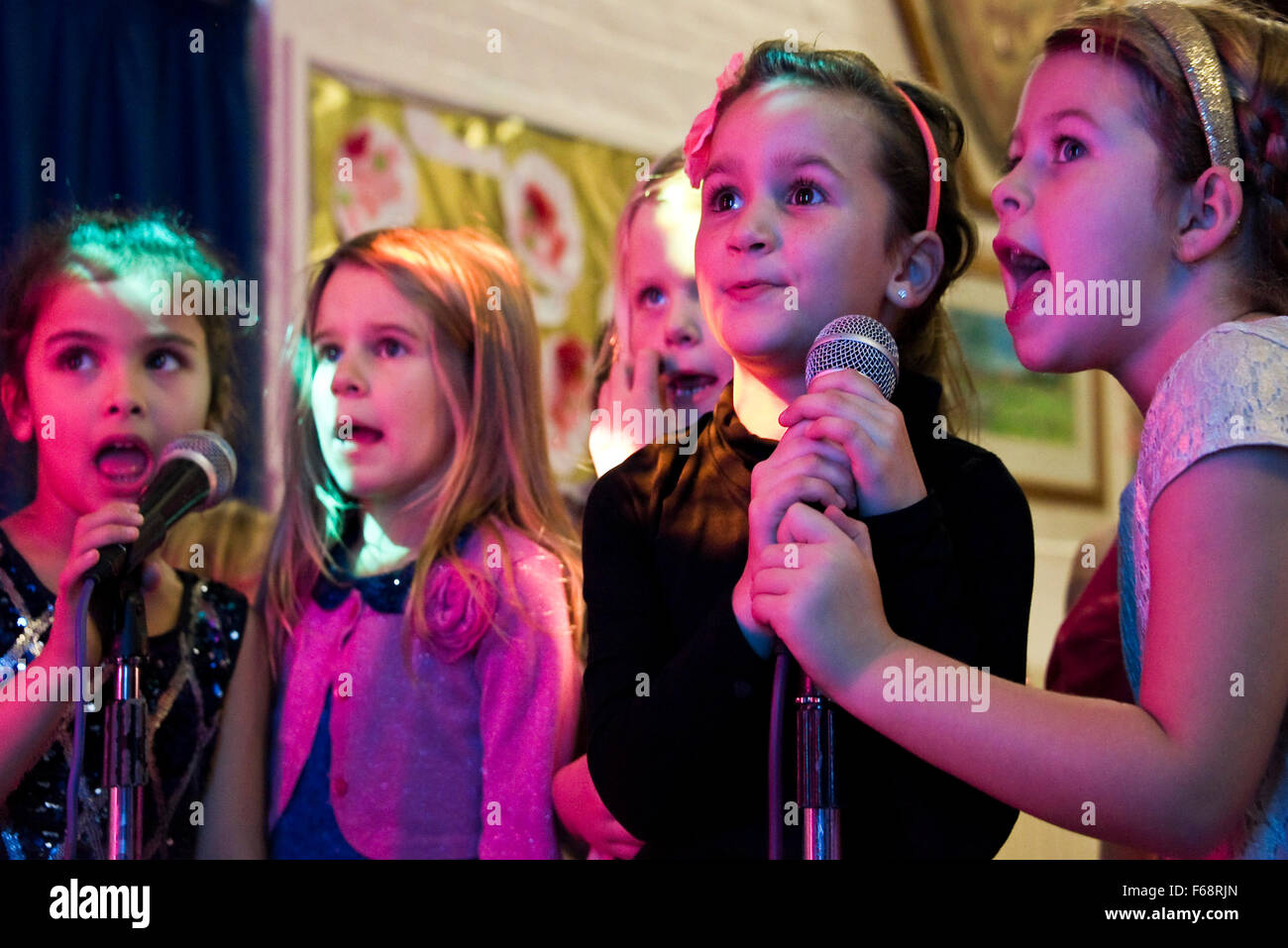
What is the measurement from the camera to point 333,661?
1.64 meters

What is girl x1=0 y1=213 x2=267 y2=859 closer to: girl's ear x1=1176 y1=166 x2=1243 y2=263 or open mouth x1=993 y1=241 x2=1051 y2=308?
open mouth x1=993 y1=241 x2=1051 y2=308

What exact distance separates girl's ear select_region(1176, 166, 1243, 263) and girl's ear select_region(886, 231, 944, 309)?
0.23 m

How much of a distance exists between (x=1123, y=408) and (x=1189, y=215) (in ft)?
8.01

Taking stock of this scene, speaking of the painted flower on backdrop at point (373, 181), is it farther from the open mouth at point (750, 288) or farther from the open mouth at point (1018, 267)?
the open mouth at point (1018, 267)

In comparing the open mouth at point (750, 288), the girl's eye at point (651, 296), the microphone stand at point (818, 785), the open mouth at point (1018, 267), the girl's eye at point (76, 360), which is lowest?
the microphone stand at point (818, 785)

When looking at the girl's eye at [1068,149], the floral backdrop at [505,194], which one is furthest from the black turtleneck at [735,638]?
the floral backdrop at [505,194]

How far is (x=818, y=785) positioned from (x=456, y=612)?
675 mm

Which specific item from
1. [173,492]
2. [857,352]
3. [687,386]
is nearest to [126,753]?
[173,492]

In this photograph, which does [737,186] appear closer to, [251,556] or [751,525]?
[751,525]

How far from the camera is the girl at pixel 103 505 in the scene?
1537mm

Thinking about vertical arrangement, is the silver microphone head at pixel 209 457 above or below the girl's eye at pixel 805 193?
below

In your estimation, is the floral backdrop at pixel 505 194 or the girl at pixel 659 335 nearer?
the girl at pixel 659 335

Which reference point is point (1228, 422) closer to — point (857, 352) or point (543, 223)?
point (857, 352)

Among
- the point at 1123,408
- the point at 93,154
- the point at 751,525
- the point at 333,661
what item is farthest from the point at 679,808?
the point at 1123,408
